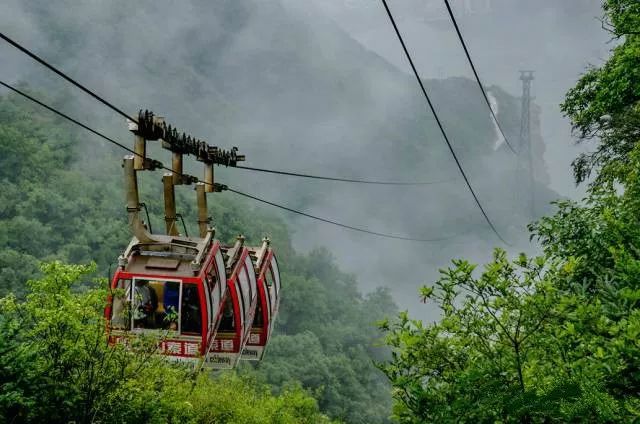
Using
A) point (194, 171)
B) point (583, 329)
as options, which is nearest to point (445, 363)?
point (583, 329)

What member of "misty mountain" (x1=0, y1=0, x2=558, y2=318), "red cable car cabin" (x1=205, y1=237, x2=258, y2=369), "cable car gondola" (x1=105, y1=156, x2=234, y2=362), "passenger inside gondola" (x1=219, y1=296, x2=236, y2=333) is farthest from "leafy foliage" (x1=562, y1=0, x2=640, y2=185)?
"misty mountain" (x1=0, y1=0, x2=558, y2=318)

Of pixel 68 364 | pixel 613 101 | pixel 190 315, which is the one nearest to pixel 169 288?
pixel 190 315

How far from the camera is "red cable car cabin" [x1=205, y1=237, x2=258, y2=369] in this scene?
8117 millimetres

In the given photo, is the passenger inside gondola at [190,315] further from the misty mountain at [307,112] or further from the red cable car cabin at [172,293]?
the misty mountain at [307,112]

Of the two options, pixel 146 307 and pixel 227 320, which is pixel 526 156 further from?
pixel 146 307

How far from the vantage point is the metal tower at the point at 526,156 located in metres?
98.9

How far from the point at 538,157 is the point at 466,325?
4446 inches

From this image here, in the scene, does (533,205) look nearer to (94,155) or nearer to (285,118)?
(285,118)

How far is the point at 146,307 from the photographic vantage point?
7133 mm

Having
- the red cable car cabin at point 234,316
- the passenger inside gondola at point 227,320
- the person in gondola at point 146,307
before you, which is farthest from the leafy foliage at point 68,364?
the passenger inside gondola at point 227,320

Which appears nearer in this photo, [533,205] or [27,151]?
[27,151]

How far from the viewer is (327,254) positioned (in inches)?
2643

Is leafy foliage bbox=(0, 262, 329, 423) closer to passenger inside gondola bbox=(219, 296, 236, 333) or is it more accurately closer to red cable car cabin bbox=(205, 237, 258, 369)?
red cable car cabin bbox=(205, 237, 258, 369)

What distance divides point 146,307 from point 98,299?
1570 millimetres
